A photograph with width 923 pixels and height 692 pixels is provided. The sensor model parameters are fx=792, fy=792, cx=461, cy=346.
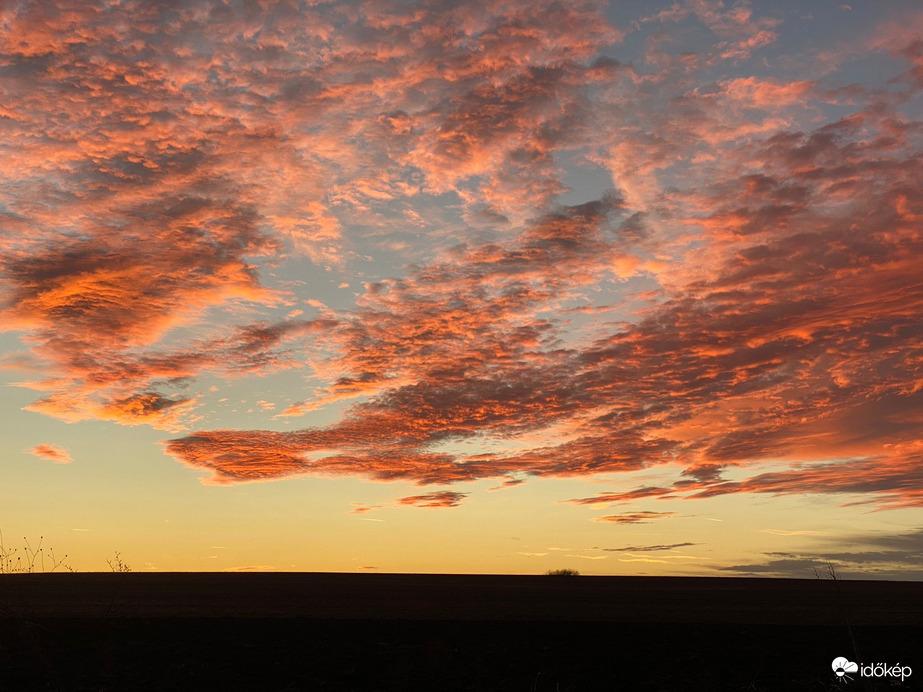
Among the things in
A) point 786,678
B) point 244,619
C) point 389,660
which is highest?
point 244,619

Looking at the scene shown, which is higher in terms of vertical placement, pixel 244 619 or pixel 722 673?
pixel 244 619

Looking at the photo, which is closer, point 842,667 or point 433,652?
point 842,667

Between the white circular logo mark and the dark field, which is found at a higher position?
the dark field

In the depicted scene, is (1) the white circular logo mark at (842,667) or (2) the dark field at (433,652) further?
(2) the dark field at (433,652)

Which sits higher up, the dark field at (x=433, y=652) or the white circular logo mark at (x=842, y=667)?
the dark field at (x=433, y=652)

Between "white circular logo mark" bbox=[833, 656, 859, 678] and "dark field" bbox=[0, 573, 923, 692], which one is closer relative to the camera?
"white circular logo mark" bbox=[833, 656, 859, 678]

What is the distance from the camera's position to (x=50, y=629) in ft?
116

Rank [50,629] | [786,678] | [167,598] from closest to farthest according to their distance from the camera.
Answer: [786,678] < [50,629] < [167,598]

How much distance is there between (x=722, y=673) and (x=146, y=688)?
20653 millimetres

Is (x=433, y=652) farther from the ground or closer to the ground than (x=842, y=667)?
farther from the ground

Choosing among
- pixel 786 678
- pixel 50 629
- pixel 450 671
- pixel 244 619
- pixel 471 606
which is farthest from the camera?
pixel 471 606

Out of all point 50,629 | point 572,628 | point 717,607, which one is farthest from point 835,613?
point 50,629

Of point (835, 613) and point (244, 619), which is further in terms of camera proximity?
point (835, 613)

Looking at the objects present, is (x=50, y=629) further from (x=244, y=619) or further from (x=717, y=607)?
(x=717, y=607)
